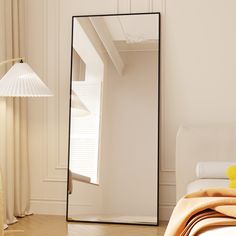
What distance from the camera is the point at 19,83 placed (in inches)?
144

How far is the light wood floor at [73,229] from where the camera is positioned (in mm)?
3890

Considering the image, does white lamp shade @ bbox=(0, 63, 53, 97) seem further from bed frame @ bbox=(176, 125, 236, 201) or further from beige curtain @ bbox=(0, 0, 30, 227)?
bed frame @ bbox=(176, 125, 236, 201)

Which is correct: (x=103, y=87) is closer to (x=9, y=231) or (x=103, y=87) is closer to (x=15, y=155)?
(x=15, y=155)

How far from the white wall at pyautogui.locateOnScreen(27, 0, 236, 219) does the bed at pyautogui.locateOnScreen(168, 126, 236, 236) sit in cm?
17

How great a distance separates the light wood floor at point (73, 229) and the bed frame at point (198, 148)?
1.31ft

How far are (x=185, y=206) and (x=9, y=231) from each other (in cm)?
198

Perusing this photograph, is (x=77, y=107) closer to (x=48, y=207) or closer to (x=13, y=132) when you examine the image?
(x=13, y=132)

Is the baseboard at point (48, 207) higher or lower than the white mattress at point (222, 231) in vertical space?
lower

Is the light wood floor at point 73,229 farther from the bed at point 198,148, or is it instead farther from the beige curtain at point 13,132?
the bed at point 198,148

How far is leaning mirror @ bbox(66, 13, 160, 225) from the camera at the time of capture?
4336 mm

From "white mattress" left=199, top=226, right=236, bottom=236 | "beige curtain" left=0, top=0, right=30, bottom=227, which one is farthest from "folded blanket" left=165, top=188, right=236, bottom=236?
"beige curtain" left=0, top=0, right=30, bottom=227

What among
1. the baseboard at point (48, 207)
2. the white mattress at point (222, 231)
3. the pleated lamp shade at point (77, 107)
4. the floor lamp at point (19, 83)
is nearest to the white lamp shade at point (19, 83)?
the floor lamp at point (19, 83)

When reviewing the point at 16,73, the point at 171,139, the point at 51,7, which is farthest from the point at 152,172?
the point at 51,7

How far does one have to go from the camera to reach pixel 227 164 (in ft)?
12.2
